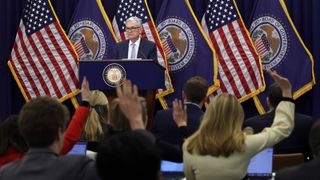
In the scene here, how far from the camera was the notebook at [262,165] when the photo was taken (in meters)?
3.82

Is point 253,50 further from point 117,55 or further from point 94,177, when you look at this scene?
point 94,177

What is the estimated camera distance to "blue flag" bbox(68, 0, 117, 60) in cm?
966

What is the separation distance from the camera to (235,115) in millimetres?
3340

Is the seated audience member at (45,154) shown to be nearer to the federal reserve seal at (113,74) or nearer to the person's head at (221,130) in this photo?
the person's head at (221,130)

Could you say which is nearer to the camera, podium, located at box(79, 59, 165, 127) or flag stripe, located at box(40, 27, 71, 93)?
podium, located at box(79, 59, 165, 127)

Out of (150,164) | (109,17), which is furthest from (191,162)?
(109,17)

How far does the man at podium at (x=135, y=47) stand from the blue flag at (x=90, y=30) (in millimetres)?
1524

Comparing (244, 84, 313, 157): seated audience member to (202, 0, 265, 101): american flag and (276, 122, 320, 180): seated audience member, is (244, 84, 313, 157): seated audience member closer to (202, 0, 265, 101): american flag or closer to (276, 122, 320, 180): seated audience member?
(276, 122, 320, 180): seated audience member

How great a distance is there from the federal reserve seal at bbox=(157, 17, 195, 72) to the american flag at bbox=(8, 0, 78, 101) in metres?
1.45

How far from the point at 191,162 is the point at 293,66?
611 centimetres

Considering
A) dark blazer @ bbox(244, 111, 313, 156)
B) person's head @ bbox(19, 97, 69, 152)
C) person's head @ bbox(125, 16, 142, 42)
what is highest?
person's head @ bbox(19, 97, 69, 152)

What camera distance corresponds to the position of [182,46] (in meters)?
9.45

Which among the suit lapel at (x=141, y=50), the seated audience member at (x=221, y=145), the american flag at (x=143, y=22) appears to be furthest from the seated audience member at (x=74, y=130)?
the american flag at (x=143, y=22)

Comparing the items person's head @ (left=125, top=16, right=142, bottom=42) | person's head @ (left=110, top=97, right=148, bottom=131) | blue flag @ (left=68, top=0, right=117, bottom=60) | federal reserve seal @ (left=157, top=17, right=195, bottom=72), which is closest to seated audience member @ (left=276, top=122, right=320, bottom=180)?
person's head @ (left=110, top=97, right=148, bottom=131)
